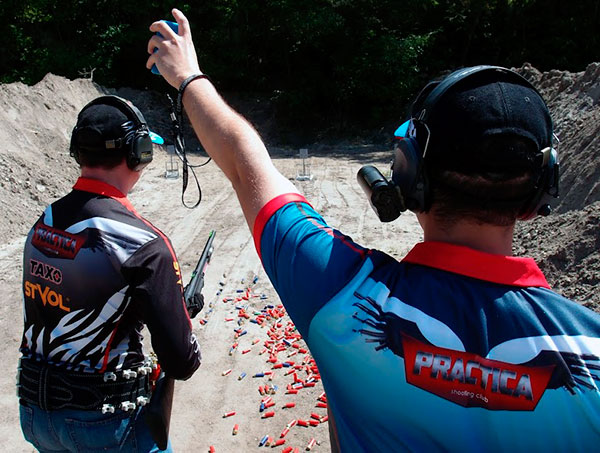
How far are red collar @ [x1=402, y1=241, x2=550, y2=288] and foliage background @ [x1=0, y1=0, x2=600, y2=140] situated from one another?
66.5 ft

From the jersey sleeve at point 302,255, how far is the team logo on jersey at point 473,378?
0.19 metres

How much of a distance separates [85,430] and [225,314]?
4315mm

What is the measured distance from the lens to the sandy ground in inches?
175

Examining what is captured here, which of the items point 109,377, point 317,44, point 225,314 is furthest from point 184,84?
point 317,44

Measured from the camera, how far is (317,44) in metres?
21.5

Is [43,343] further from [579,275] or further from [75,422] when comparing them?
[579,275]

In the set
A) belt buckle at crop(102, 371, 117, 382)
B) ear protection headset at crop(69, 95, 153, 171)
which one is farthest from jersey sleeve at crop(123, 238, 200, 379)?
ear protection headset at crop(69, 95, 153, 171)

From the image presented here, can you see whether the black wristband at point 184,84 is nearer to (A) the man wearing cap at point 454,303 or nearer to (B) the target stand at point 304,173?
(A) the man wearing cap at point 454,303

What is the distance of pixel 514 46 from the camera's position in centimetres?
2225

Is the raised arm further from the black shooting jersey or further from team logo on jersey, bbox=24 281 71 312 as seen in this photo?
team logo on jersey, bbox=24 281 71 312

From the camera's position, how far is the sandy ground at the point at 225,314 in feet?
14.6

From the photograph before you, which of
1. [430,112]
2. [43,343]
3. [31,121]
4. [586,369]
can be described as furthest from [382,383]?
[31,121]

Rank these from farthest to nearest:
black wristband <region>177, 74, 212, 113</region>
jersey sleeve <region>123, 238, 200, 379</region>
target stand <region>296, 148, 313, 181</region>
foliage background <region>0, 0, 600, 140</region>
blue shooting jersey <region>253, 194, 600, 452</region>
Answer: foliage background <region>0, 0, 600, 140</region> → target stand <region>296, 148, 313, 181</region> → jersey sleeve <region>123, 238, 200, 379</region> → black wristband <region>177, 74, 212, 113</region> → blue shooting jersey <region>253, 194, 600, 452</region>

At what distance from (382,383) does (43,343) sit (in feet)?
5.59
